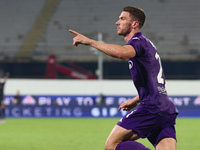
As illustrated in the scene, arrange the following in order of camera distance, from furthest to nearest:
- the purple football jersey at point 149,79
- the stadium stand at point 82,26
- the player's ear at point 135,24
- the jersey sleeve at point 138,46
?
the stadium stand at point 82,26 → the player's ear at point 135,24 → the purple football jersey at point 149,79 → the jersey sleeve at point 138,46

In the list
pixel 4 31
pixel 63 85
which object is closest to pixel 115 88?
pixel 63 85

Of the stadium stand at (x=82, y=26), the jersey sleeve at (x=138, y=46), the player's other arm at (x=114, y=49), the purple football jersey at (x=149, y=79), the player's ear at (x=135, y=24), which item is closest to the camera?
the player's other arm at (x=114, y=49)

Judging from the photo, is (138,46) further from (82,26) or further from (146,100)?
(82,26)

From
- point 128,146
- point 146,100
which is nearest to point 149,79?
point 146,100

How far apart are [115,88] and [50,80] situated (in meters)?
3.70

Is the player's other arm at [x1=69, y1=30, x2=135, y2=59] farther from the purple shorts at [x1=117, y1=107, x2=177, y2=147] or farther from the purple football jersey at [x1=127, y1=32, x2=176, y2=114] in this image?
the purple shorts at [x1=117, y1=107, x2=177, y2=147]

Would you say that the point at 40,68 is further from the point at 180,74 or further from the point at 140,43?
the point at 140,43

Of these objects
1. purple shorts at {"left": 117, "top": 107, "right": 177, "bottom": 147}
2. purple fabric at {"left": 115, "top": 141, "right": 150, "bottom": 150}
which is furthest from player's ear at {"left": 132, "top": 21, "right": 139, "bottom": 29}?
purple fabric at {"left": 115, "top": 141, "right": 150, "bottom": 150}

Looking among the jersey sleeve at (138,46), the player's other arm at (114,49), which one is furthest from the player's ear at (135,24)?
the player's other arm at (114,49)

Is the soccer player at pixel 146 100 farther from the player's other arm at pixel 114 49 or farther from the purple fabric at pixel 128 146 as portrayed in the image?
the player's other arm at pixel 114 49

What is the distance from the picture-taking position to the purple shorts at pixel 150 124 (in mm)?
4602

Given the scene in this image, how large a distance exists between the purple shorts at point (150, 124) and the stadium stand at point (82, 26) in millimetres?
21412

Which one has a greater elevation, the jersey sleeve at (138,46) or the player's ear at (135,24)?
the player's ear at (135,24)

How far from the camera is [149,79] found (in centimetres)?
455
